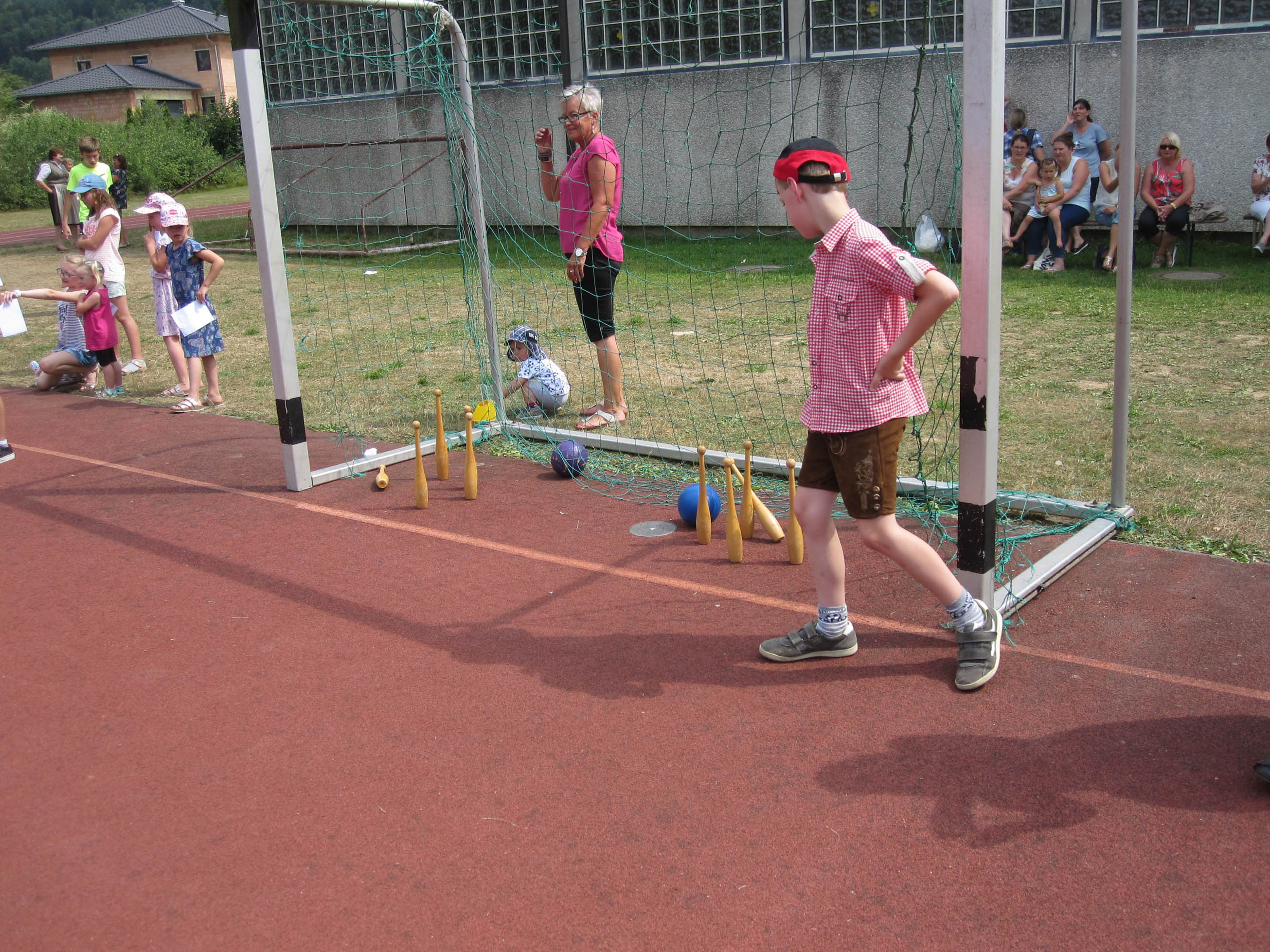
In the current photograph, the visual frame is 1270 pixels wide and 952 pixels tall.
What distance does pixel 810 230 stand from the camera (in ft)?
12.4

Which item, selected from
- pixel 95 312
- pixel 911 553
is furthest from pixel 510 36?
pixel 911 553

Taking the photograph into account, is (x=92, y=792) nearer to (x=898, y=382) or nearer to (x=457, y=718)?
(x=457, y=718)

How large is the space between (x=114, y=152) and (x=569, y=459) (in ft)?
127

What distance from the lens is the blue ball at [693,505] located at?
18.6ft

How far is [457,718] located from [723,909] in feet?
4.57

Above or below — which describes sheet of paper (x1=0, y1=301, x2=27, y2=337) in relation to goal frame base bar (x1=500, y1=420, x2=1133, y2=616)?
above

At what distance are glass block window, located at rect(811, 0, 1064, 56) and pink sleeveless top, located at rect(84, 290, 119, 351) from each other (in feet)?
31.8

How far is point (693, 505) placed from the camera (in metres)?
5.68

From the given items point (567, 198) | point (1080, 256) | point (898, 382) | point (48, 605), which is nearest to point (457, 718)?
point (898, 382)

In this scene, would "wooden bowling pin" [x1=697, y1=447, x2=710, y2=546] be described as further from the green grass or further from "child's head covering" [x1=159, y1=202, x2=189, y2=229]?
"child's head covering" [x1=159, y1=202, x2=189, y2=229]

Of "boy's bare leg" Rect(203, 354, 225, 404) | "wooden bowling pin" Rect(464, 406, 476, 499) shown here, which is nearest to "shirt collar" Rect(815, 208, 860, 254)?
"wooden bowling pin" Rect(464, 406, 476, 499)

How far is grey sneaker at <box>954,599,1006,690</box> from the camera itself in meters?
3.89

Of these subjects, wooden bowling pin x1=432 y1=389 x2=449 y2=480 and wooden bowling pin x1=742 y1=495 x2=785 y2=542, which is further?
wooden bowling pin x1=432 y1=389 x2=449 y2=480

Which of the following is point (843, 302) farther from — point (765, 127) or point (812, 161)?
point (765, 127)
